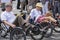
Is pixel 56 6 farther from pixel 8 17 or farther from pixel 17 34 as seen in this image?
pixel 17 34

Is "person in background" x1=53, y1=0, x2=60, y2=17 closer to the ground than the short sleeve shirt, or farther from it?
closer to the ground

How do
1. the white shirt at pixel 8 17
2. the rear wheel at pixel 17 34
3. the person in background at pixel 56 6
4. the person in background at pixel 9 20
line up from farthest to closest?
the person in background at pixel 56 6
the white shirt at pixel 8 17
the person in background at pixel 9 20
the rear wheel at pixel 17 34

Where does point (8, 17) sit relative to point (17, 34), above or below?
above

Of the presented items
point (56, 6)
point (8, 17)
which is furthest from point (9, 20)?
point (56, 6)

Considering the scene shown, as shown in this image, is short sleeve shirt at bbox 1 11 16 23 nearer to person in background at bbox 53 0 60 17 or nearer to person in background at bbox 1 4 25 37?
person in background at bbox 1 4 25 37

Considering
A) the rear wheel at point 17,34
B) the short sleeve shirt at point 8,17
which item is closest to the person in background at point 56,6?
the short sleeve shirt at point 8,17

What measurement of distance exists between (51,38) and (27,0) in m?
5.22

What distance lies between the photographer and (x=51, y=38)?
373 inches

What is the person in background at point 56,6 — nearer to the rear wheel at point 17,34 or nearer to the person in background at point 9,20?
the person in background at point 9,20

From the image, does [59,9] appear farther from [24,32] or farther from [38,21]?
[24,32]

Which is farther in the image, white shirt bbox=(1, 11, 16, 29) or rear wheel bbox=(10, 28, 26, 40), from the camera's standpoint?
white shirt bbox=(1, 11, 16, 29)

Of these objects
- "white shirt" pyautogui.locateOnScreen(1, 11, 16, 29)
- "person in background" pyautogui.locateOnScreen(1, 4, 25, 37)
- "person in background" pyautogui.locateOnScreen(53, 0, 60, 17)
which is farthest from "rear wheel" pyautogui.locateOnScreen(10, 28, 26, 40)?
"person in background" pyautogui.locateOnScreen(53, 0, 60, 17)

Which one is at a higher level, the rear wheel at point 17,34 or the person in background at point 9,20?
the person in background at point 9,20

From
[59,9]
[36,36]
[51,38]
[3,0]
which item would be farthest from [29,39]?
[59,9]
